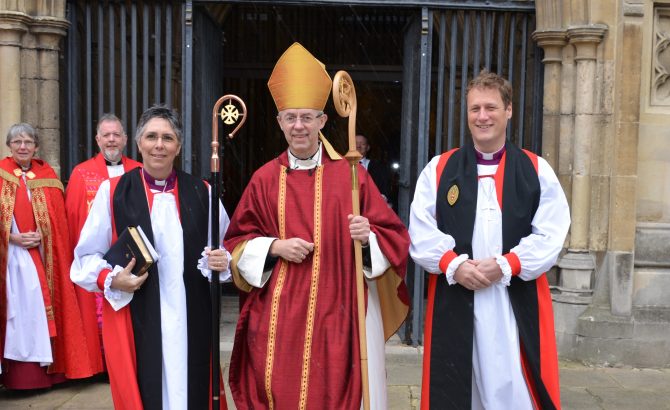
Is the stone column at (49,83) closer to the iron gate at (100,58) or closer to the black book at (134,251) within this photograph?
the iron gate at (100,58)

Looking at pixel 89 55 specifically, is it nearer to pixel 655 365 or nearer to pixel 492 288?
pixel 492 288

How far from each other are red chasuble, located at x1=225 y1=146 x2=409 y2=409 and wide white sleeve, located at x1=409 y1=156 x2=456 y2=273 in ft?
0.30

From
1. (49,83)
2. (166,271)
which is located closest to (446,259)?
(166,271)

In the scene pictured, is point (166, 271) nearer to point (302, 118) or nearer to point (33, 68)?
point (302, 118)

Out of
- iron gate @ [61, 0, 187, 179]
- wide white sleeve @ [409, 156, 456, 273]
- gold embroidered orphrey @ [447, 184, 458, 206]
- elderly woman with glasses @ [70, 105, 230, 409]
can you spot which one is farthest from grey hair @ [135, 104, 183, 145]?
iron gate @ [61, 0, 187, 179]

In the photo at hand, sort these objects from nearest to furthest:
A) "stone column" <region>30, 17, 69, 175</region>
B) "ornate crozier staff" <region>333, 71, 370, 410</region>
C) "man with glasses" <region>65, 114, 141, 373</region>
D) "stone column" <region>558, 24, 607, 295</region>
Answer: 1. "ornate crozier staff" <region>333, 71, 370, 410</region>
2. "man with glasses" <region>65, 114, 141, 373</region>
3. "stone column" <region>30, 17, 69, 175</region>
4. "stone column" <region>558, 24, 607, 295</region>

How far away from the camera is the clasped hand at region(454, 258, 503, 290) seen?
3123 millimetres

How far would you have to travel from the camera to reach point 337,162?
330 cm

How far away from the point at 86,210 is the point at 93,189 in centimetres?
15

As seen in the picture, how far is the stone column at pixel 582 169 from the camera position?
566 centimetres

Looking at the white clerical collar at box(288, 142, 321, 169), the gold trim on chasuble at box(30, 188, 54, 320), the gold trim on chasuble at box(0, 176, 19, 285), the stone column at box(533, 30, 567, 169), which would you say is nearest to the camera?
the white clerical collar at box(288, 142, 321, 169)

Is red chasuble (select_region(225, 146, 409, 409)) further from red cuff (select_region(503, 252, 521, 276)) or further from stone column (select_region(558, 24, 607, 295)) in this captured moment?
stone column (select_region(558, 24, 607, 295))

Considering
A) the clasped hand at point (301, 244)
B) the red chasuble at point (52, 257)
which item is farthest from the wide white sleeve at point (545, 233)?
the red chasuble at point (52, 257)

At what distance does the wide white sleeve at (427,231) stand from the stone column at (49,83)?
345cm
